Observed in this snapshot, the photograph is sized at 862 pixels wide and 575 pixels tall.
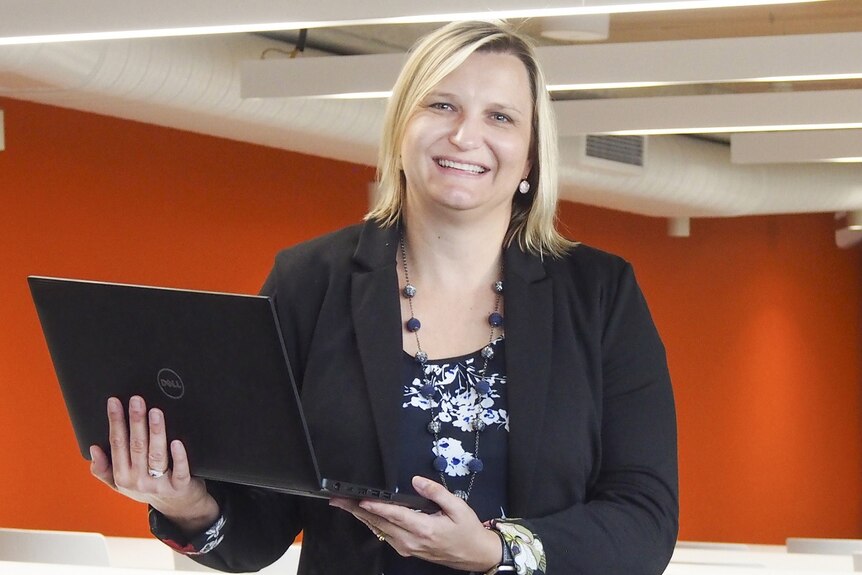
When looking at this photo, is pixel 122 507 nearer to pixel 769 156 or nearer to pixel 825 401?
pixel 769 156

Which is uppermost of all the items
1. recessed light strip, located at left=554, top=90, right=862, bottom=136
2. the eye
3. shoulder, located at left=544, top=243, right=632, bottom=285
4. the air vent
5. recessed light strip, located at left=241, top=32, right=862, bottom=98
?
recessed light strip, located at left=241, top=32, right=862, bottom=98

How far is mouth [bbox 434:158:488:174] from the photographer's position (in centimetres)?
167

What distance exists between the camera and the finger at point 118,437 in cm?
153

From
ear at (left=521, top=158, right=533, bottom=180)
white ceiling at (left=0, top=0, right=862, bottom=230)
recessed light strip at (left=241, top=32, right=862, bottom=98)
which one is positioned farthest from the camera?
recessed light strip at (left=241, top=32, right=862, bottom=98)

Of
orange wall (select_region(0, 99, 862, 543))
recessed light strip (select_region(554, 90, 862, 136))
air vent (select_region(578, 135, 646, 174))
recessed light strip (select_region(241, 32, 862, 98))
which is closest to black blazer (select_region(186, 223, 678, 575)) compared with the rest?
recessed light strip (select_region(241, 32, 862, 98))

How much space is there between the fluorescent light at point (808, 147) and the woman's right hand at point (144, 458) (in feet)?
19.1

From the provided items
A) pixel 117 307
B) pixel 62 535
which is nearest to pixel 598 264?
pixel 117 307

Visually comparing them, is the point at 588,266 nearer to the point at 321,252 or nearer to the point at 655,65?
the point at 321,252

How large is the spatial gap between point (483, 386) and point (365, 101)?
5.37 meters

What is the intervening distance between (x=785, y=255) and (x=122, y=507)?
20.9 ft

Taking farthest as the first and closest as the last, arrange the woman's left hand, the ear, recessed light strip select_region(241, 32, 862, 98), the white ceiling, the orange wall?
the orange wall → recessed light strip select_region(241, 32, 862, 98) → the white ceiling → the ear → the woman's left hand

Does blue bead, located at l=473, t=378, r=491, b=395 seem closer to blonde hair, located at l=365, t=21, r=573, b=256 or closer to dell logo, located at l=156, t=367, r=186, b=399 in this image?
blonde hair, located at l=365, t=21, r=573, b=256

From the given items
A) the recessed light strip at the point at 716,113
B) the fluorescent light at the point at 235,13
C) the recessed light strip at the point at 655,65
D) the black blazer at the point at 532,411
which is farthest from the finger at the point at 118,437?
the recessed light strip at the point at 716,113

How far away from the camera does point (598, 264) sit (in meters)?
1.74
